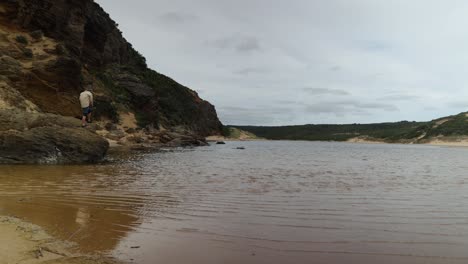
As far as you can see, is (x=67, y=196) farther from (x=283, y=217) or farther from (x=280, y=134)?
Answer: (x=280, y=134)

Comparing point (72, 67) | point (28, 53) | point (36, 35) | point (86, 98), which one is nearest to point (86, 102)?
point (86, 98)

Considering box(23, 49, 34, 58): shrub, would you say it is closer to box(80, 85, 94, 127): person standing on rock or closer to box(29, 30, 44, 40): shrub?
box(29, 30, 44, 40): shrub

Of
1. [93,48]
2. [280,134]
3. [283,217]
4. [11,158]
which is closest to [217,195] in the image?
[283,217]

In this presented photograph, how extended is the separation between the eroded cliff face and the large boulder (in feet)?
15.5

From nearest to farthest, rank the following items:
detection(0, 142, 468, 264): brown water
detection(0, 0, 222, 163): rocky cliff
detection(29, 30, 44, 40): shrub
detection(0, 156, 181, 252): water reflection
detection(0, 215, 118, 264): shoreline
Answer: detection(0, 215, 118, 264): shoreline < detection(0, 142, 468, 264): brown water < detection(0, 156, 181, 252): water reflection < detection(0, 0, 222, 163): rocky cliff < detection(29, 30, 44, 40): shrub

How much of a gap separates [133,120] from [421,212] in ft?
163

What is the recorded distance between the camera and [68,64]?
2933 centimetres

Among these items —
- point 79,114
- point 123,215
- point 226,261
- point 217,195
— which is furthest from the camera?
point 79,114

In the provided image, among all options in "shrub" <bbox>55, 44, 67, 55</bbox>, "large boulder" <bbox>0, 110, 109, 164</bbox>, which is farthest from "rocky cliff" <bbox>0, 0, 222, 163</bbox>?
"large boulder" <bbox>0, 110, 109, 164</bbox>

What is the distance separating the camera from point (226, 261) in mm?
4770

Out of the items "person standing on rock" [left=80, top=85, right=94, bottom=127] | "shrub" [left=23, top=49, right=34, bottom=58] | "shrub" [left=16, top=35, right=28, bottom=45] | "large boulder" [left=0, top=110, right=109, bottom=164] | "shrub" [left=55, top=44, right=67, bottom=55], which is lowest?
"large boulder" [left=0, top=110, right=109, bottom=164]

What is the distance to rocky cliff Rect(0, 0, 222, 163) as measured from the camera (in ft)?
85.8

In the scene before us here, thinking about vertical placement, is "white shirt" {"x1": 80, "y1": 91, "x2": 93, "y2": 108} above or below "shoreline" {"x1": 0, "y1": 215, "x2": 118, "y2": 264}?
above

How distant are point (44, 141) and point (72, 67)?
49.9ft
